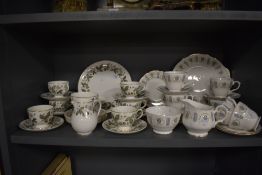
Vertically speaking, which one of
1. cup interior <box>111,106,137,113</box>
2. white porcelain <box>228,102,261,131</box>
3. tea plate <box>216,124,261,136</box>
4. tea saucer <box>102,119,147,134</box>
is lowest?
tea plate <box>216,124,261,136</box>

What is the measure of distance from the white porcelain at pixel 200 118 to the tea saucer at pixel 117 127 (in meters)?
0.13

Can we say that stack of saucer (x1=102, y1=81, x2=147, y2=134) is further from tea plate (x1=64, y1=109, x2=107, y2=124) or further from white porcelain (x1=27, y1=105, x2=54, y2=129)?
white porcelain (x1=27, y1=105, x2=54, y2=129)

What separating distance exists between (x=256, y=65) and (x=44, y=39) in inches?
29.3

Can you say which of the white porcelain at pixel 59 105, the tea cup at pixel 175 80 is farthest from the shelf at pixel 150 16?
the white porcelain at pixel 59 105

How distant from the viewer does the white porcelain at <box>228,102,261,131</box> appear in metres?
0.62

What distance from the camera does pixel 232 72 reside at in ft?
2.76

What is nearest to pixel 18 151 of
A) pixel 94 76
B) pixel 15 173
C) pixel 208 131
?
pixel 15 173

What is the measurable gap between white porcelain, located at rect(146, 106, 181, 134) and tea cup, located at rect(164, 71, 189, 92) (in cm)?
8

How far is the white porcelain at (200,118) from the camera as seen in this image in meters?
0.61

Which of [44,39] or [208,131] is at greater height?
[44,39]

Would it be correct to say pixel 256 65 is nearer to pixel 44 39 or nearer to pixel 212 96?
pixel 212 96

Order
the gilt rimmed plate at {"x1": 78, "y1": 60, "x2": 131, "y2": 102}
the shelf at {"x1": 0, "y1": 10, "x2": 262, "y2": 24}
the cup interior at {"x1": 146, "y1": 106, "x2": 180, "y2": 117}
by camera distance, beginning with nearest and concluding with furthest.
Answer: the shelf at {"x1": 0, "y1": 10, "x2": 262, "y2": 24} → the cup interior at {"x1": 146, "y1": 106, "x2": 180, "y2": 117} → the gilt rimmed plate at {"x1": 78, "y1": 60, "x2": 131, "y2": 102}

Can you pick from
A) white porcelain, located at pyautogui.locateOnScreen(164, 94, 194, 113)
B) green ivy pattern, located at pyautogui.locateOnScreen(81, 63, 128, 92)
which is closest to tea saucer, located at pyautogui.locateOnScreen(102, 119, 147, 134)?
white porcelain, located at pyautogui.locateOnScreen(164, 94, 194, 113)

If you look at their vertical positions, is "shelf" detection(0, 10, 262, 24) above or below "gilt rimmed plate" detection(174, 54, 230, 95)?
above
